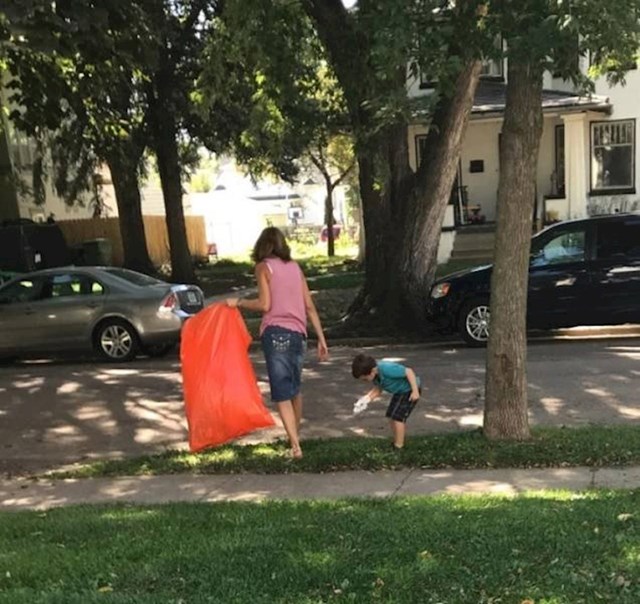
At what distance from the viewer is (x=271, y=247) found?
20.2ft

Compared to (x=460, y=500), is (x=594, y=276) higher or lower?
higher

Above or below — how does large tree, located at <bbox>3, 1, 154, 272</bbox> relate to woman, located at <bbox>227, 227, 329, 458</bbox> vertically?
above

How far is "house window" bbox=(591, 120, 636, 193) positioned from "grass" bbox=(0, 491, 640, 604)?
18640 millimetres

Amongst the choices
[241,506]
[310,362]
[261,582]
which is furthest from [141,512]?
[310,362]

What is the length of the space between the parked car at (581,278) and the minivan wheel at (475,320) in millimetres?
15

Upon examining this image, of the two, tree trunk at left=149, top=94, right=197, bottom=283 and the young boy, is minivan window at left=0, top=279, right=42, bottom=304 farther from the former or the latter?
tree trunk at left=149, top=94, right=197, bottom=283

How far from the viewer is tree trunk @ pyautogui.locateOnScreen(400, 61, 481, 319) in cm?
1192

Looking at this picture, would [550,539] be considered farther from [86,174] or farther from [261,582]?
[86,174]

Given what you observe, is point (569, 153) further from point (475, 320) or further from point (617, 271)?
point (475, 320)

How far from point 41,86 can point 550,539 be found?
996 cm

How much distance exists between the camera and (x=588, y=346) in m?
11.0

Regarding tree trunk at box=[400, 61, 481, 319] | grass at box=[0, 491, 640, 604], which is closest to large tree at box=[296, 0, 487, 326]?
tree trunk at box=[400, 61, 481, 319]

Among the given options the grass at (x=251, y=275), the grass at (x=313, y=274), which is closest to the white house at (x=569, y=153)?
the grass at (x=313, y=274)

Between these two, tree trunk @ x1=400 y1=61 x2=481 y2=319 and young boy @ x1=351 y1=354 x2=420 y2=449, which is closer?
young boy @ x1=351 y1=354 x2=420 y2=449
